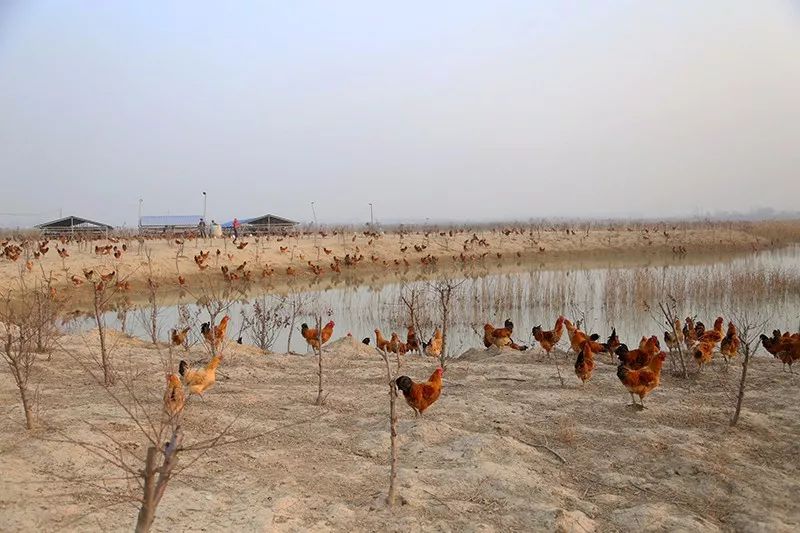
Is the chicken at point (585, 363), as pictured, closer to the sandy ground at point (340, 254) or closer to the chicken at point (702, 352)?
the chicken at point (702, 352)

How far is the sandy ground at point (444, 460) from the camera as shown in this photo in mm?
4449

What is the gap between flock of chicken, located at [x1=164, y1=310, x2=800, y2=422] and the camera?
6.54 m

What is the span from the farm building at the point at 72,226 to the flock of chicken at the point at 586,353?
115 ft

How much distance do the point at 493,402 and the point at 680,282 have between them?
45.4 feet

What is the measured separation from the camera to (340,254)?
34969 millimetres

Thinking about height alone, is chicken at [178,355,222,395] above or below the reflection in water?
above

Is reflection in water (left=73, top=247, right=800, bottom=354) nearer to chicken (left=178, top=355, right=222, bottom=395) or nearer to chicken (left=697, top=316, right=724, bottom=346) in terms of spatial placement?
chicken (left=697, top=316, right=724, bottom=346)

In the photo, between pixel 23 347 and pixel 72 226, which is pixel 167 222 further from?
pixel 23 347

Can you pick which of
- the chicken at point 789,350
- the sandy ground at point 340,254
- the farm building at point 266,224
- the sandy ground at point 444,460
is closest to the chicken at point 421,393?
the sandy ground at point 444,460

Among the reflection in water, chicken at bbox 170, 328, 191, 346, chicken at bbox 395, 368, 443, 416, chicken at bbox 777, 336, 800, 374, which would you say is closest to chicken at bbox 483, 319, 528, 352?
the reflection in water

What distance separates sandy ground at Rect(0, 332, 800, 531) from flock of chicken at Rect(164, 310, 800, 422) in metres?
0.32

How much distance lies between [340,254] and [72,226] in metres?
20.1

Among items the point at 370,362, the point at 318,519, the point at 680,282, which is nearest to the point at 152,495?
the point at 318,519

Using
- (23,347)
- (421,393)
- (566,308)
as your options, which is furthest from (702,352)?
(566,308)
